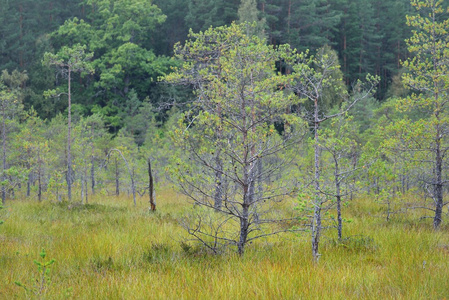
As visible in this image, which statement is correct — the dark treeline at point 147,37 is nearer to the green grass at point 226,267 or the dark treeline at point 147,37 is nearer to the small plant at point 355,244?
the green grass at point 226,267

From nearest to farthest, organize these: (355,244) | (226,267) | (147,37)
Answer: (226,267) < (355,244) < (147,37)

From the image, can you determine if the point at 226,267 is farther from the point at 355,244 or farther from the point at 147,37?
the point at 147,37

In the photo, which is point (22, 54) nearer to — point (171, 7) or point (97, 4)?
point (97, 4)

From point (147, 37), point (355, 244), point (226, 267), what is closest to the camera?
point (226, 267)

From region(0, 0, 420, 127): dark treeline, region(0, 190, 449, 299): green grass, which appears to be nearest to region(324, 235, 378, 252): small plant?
region(0, 190, 449, 299): green grass

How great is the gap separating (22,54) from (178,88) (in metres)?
20.4

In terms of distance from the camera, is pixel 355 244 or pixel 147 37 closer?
pixel 355 244

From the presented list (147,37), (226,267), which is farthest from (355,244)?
(147,37)

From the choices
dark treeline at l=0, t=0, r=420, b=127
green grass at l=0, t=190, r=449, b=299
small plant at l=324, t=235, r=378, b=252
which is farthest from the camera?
dark treeline at l=0, t=0, r=420, b=127

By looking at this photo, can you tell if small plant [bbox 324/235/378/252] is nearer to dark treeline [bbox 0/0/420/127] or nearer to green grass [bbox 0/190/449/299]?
green grass [bbox 0/190/449/299]

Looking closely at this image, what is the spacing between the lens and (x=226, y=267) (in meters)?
4.30

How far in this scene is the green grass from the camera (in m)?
3.48

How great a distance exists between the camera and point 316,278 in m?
3.71

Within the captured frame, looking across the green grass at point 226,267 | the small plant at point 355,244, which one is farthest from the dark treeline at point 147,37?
the small plant at point 355,244
